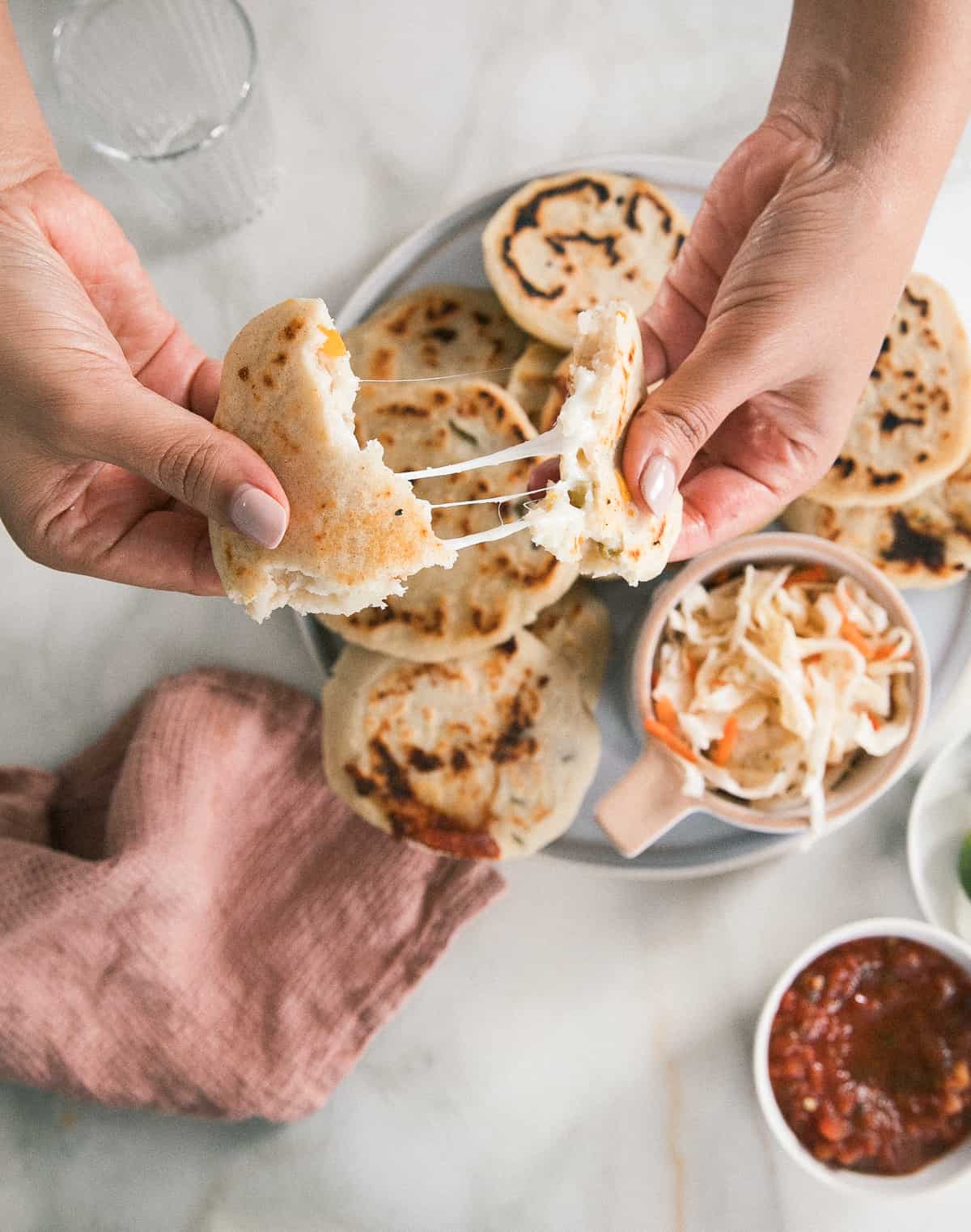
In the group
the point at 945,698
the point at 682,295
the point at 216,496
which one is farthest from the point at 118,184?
the point at 945,698

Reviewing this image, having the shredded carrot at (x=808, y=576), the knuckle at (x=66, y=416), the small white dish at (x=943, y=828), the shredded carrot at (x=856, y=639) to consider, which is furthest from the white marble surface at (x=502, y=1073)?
the knuckle at (x=66, y=416)

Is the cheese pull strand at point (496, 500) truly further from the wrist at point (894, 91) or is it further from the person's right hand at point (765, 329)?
the wrist at point (894, 91)

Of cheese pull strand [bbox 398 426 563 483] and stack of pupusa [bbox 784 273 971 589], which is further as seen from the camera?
stack of pupusa [bbox 784 273 971 589]

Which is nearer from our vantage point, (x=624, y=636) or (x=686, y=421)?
(x=686, y=421)

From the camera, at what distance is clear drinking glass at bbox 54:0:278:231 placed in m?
2.47

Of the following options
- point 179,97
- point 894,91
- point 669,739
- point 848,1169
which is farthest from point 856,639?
point 179,97

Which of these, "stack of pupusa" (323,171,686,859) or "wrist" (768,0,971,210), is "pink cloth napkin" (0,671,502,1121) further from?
"wrist" (768,0,971,210)

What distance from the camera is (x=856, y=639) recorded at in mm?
2152

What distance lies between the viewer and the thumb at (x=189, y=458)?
140 centimetres

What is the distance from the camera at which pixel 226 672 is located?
2.54m

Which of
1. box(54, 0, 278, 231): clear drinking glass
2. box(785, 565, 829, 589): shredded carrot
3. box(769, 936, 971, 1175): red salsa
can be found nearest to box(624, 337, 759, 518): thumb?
box(785, 565, 829, 589): shredded carrot

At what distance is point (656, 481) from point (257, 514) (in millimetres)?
581

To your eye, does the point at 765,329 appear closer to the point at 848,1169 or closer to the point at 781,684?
the point at 781,684

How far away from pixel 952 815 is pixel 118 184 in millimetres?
2606
